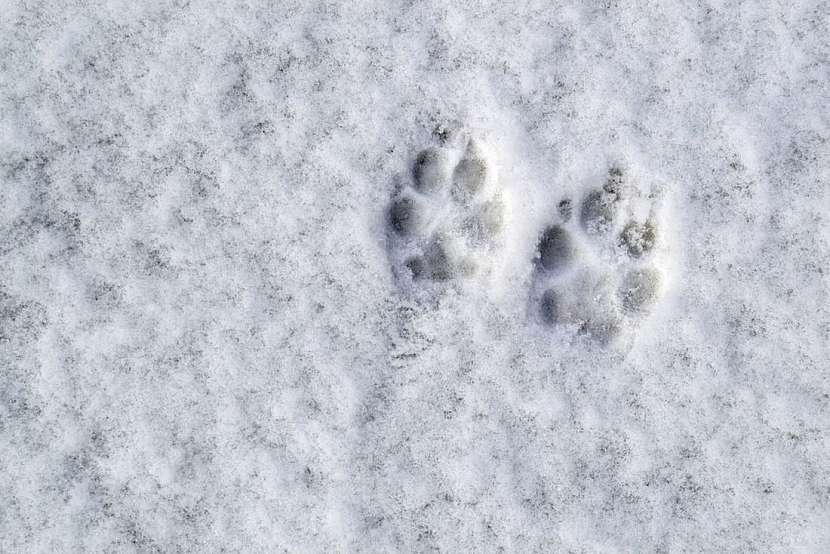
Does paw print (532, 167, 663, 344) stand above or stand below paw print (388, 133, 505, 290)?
below

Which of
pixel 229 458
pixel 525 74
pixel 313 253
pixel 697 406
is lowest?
pixel 697 406

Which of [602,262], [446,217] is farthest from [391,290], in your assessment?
[602,262]

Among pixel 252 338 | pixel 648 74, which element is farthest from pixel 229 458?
pixel 648 74

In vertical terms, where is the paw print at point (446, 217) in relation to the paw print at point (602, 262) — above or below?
above

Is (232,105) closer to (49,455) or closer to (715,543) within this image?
(49,455)
